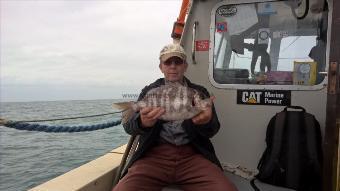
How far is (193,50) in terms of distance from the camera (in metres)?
4.14

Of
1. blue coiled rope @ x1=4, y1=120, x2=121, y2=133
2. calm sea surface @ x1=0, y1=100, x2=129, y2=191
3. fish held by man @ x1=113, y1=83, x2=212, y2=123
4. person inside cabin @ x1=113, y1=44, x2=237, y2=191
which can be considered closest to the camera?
fish held by man @ x1=113, y1=83, x2=212, y2=123

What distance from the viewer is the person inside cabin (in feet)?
9.13

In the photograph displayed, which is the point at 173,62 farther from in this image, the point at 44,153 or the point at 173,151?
the point at 44,153

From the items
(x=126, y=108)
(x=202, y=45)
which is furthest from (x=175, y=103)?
(x=202, y=45)

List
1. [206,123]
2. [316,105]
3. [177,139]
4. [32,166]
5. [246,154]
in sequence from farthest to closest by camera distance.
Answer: [32,166]
[246,154]
[316,105]
[177,139]
[206,123]

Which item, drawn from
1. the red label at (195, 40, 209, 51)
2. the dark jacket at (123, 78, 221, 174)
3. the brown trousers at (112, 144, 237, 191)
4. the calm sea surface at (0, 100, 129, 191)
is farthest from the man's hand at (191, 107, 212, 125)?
the calm sea surface at (0, 100, 129, 191)

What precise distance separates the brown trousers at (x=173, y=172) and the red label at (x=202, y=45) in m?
1.48

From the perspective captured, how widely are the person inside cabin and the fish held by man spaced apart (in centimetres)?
5

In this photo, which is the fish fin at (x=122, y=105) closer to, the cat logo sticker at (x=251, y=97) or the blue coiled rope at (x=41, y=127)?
the blue coiled rope at (x=41, y=127)

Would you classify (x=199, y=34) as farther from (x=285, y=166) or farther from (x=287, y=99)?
(x=285, y=166)

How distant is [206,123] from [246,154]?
1323 mm

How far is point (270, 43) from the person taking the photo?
393 centimetres

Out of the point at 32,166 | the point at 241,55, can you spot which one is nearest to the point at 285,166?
the point at 241,55

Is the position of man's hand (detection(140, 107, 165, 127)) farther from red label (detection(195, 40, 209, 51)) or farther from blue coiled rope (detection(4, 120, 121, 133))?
red label (detection(195, 40, 209, 51))
